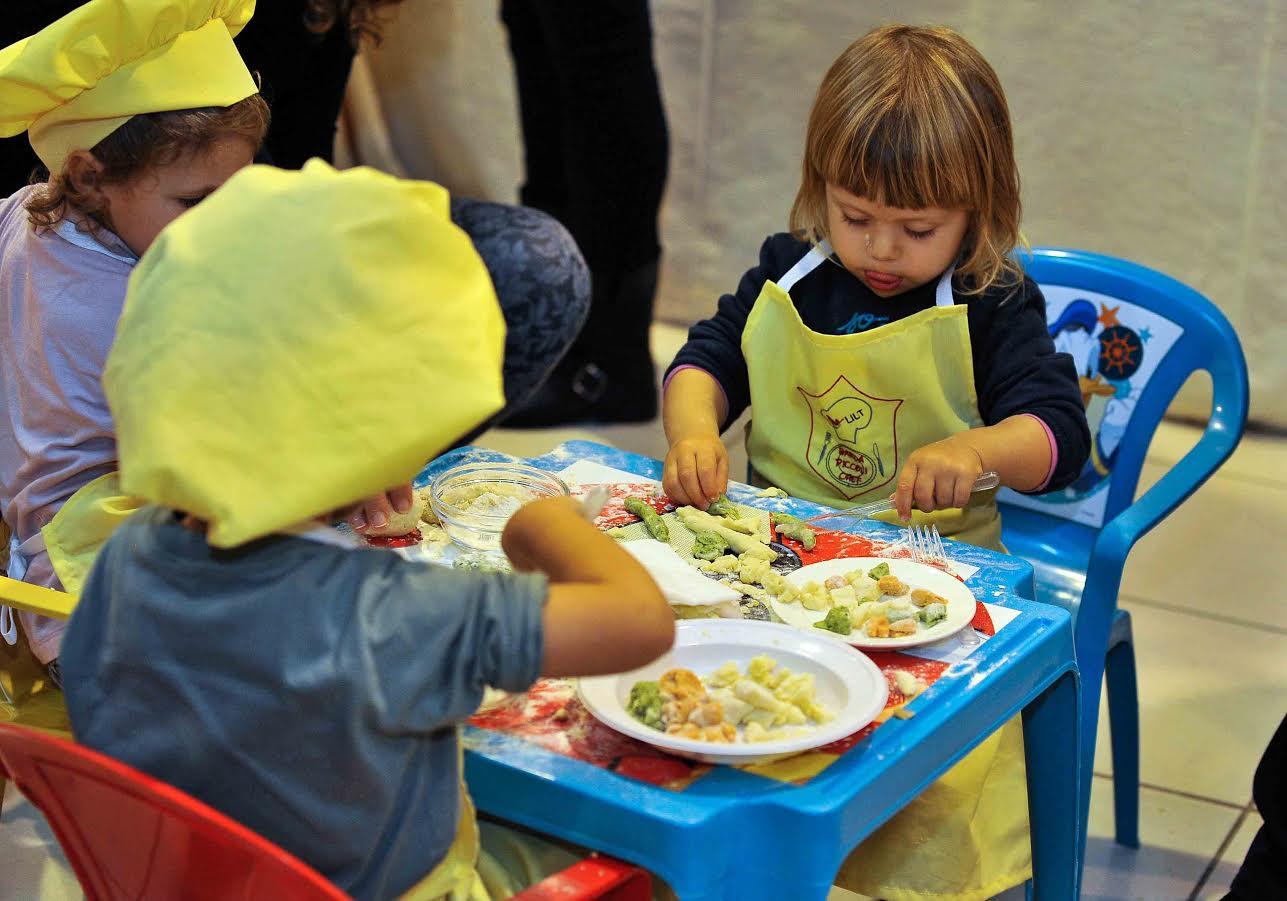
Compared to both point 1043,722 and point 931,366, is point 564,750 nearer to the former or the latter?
point 1043,722

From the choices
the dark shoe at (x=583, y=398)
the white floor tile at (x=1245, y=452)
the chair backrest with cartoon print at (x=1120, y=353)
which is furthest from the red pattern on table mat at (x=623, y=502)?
the white floor tile at (x=1245, y=452)

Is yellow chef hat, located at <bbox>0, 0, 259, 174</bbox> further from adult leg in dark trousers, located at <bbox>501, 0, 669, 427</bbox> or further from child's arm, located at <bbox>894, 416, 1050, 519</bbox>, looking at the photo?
adult leg in dark trousers, located at <bbox>501, 0, 669, 427</bbox>

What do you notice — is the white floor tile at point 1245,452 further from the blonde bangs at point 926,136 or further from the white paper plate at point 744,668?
the white paper plate at point 744,668

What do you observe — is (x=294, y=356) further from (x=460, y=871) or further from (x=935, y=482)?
(x=935, y=482)

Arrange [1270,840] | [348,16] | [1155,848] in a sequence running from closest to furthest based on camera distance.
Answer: [1270,840]
[1155,848]
[348,16]

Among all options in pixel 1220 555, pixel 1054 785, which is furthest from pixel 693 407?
pixel 1220 555

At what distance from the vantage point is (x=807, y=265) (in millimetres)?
1966

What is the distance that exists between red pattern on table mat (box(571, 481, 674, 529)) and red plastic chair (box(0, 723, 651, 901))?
0.50 m

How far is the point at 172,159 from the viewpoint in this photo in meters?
1.57

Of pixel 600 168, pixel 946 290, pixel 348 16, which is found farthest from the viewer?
pixel 600 168

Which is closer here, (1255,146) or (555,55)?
(555,55)

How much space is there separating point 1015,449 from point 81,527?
101 centimetres

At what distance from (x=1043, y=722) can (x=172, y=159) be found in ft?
3.44

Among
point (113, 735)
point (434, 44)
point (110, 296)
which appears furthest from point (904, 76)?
point (434, 44)
